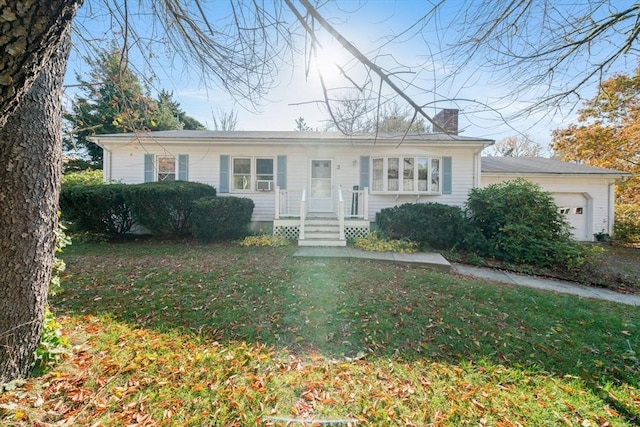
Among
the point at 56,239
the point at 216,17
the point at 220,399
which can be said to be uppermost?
the point at 216,17

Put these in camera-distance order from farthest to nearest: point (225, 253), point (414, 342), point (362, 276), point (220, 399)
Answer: point (225, 253), point (362, 276), point (414, 342), point (220, 399)

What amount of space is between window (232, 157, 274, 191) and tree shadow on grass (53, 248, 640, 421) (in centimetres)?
510

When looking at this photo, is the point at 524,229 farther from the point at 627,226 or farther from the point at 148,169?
the point at 148,169

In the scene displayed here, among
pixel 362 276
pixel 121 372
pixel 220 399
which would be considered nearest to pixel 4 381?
pixel 121 372

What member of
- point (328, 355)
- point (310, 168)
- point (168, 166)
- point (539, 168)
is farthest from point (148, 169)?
point (539, 168)

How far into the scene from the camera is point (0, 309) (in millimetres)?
2012

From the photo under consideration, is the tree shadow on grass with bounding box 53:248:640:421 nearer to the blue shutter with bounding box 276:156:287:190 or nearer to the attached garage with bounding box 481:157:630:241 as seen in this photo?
the blue shutter with bounding box 276:156:287:190

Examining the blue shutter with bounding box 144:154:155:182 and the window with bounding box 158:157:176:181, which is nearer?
the blue shutter with bounding box 144:154:155:182

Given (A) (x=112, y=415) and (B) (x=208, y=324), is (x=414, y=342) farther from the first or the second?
(A) (x=112, y=415)

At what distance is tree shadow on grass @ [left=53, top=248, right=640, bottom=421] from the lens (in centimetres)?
293

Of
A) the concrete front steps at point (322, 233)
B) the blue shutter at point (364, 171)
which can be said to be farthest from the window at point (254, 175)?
the blue shutter at point (364, 171)

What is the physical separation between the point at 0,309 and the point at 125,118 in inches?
111

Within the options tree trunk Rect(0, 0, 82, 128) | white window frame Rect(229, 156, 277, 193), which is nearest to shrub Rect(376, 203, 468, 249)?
white window frame Rect(229, 156, 277, 193)

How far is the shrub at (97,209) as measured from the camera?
7.72 metres
